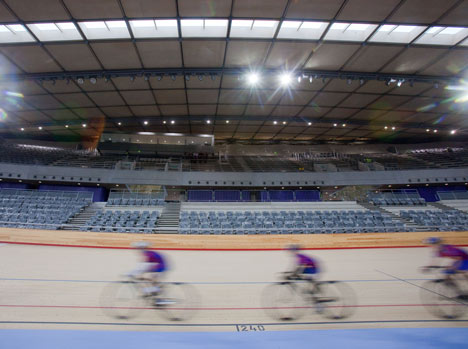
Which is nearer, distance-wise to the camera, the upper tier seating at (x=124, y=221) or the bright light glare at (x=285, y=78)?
the bright light glare at (x=285, y=78)

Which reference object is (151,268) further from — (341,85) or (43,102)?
(43,102)

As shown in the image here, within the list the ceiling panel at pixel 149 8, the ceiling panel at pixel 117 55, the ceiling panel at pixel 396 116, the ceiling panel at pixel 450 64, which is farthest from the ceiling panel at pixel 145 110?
the ceiling panel at pixel 396 116

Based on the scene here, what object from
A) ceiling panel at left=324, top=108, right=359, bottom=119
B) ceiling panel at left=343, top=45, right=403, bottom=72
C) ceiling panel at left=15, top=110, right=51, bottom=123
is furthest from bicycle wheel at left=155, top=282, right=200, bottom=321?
ceiling panel at left=15, top=110, right=51, bottom=123

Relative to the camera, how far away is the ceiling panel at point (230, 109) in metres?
14.1

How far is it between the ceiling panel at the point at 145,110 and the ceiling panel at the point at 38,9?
6.50 meters

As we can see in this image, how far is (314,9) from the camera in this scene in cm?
741

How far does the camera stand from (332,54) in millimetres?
9531

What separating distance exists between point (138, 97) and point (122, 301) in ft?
39.7

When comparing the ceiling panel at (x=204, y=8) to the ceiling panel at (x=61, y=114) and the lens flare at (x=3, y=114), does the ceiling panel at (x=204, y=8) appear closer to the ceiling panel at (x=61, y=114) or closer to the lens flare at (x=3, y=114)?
the ceiling panel at (x=61, y=114)

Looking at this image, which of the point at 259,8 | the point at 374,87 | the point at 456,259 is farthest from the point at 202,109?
the point at 456,259

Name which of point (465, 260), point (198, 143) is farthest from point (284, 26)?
point (198, 143)

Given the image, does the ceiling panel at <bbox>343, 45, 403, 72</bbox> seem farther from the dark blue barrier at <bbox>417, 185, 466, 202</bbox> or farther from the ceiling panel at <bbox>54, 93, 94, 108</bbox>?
the dark blue barrier at <bbox>417, 185, 466, 202</bbox>

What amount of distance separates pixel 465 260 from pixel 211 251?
25.2 feet

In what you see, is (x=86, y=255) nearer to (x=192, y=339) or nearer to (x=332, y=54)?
(x=192, y=339)
